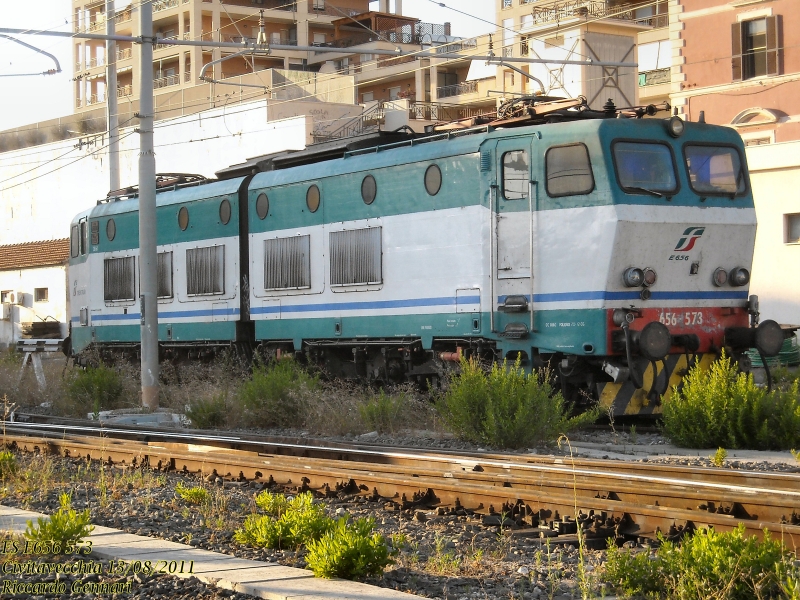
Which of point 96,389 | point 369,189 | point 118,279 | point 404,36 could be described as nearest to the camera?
point 369,189

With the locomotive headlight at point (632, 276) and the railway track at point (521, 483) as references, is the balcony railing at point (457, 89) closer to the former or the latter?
the locomotive headlight at point (632, 276)

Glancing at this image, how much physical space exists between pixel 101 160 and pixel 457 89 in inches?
971

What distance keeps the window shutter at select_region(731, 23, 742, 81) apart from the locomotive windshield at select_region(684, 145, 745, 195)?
15.9m

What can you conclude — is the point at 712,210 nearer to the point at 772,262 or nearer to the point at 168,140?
the point at 772,262

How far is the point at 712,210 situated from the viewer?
13.8 m

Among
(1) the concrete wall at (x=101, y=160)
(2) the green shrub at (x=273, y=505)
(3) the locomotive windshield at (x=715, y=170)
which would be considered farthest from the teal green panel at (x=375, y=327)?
(1) the concrete wall at (x=101, y=160)

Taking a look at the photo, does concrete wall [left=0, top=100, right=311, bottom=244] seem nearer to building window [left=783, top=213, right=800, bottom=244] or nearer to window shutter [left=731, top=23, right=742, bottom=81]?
window shutter [left=731, top=23, right=742, bottom=81]

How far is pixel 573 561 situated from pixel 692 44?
25.9 meters

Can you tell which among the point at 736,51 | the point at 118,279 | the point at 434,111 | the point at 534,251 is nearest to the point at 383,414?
the point at 534,251

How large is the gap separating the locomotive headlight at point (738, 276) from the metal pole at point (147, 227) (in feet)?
30.4

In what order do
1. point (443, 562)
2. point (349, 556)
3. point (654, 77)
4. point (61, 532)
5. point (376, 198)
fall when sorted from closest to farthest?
point (349, 556) → point (443, 562) → point (61, 532) → point (376, 198) → point (654, 77)

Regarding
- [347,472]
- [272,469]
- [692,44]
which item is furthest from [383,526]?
[692,44]

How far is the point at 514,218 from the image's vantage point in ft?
45.1

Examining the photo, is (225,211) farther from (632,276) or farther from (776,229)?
(776,229)
